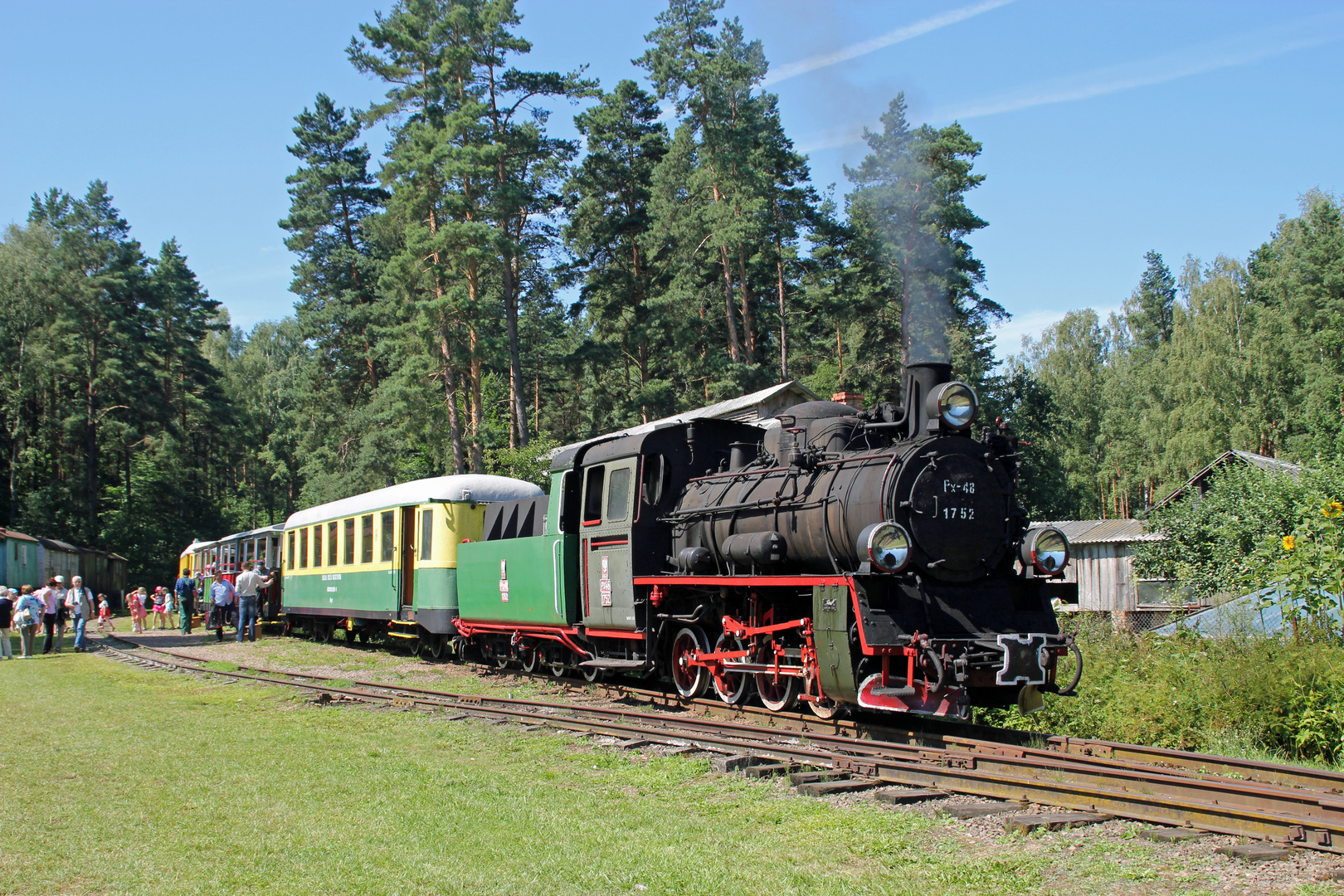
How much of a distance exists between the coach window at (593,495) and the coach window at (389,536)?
241 inches

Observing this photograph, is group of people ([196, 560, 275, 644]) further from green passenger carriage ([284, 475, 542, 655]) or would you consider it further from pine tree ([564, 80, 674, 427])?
pine tree ([564, 80, 674, 427])

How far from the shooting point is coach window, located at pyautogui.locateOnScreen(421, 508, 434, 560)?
16.3 m

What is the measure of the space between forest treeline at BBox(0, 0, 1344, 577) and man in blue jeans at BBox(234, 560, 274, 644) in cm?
979

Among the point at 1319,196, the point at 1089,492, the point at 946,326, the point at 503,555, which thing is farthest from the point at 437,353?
the point at 1089,492

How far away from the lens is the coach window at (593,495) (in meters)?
11.9

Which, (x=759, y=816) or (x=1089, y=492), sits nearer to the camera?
(x=759, y=816)

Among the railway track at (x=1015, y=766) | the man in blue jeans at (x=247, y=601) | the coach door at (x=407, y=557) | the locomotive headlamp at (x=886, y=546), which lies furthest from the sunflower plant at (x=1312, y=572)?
the man in blue jeans at (x=247, y=601)

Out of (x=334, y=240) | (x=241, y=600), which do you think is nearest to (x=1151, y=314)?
(x=334, y=240)

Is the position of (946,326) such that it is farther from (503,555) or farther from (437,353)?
(503,555)

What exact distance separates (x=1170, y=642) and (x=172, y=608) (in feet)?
132

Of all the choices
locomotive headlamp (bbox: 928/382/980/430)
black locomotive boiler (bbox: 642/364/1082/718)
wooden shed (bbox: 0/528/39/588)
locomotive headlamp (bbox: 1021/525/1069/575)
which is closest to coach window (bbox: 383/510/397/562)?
black locomotive boiler (bbox: 642/364/1082/718)

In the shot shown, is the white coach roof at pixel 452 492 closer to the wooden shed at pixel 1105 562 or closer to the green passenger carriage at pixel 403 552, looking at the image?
the green passenger carriage at pixel 403 552

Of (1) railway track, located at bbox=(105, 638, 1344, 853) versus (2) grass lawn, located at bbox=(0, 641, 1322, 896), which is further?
A: (1) railway track, located at bbox=(105, 638, 1344, 853)

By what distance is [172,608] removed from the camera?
40781 mm
